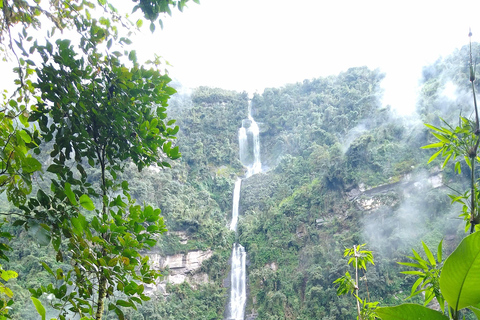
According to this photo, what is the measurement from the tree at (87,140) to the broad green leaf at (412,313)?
2.95 ft

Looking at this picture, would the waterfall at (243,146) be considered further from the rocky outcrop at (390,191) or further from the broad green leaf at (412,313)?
the broad green leaf at (412,313)

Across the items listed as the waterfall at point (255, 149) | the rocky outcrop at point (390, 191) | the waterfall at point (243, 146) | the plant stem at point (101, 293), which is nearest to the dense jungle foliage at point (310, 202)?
the rocky outcrop at point (390, 191)

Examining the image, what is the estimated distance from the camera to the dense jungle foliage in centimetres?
1550

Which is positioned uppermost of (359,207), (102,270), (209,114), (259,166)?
(209,114)

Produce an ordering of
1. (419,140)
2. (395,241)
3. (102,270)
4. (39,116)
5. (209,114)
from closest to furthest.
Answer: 1. (102,270)
2. (39,116)
3. (395,241)
4. (419,140)
5. (209,114)

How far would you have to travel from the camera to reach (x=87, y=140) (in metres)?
1.39

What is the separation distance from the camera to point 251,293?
62.5ft

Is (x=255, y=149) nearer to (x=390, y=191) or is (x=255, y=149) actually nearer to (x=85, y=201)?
(x=390, y=191)

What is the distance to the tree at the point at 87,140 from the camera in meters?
1.08

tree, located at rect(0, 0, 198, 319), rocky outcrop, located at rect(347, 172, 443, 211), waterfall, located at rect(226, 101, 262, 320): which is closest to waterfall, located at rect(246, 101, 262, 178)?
waterfall, located at rect(226, 101, 262, 320)

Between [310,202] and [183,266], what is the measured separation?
382 inches

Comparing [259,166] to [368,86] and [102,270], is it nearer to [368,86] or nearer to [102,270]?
[368,86]

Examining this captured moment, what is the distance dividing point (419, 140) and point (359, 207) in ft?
17.9

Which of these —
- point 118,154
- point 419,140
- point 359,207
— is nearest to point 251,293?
point 359,207
